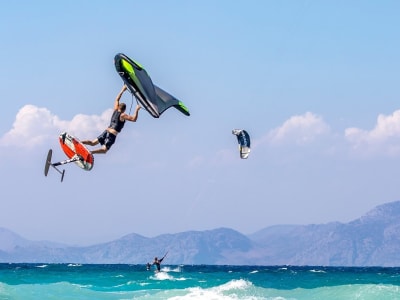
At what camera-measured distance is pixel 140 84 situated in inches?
614

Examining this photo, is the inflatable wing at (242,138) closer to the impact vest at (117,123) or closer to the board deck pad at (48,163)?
the impact vest at (117,123)

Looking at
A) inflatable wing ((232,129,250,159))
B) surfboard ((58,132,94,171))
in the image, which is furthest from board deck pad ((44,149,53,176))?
inflatable wing ((232,129,250,159))

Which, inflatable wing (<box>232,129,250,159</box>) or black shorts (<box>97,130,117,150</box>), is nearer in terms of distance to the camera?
black shorts (<box>97,130,117,150</box>)

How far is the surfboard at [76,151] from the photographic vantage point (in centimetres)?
1648

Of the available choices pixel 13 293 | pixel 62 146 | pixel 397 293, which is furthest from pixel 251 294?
pixel 62 146

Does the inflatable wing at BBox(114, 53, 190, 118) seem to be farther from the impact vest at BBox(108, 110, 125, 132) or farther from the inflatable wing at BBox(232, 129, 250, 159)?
the inflatable wing at BBox(232, 129, 250, 159)

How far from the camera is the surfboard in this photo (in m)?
16.5

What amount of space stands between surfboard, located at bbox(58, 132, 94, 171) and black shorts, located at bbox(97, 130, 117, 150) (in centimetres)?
36

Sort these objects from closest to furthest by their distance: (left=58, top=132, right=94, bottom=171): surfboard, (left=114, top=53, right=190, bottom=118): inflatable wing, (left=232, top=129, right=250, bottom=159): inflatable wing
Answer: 1. (left=114, top=53, right=190, bottom=118): inflatable wing
2. (left=58, top=132, right=94, bottom=171): surfboard
3. (left=232, top=129, right=250, bottom=159): inflatable wing

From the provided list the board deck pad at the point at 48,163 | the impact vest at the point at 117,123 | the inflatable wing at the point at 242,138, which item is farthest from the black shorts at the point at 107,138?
the inflatable wing at the point at 242,138

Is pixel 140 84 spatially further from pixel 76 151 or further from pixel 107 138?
pixel 76 151

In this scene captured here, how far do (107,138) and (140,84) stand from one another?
1575mm

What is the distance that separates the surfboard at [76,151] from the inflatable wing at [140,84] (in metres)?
1.71

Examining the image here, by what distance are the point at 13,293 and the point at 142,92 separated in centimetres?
2297
